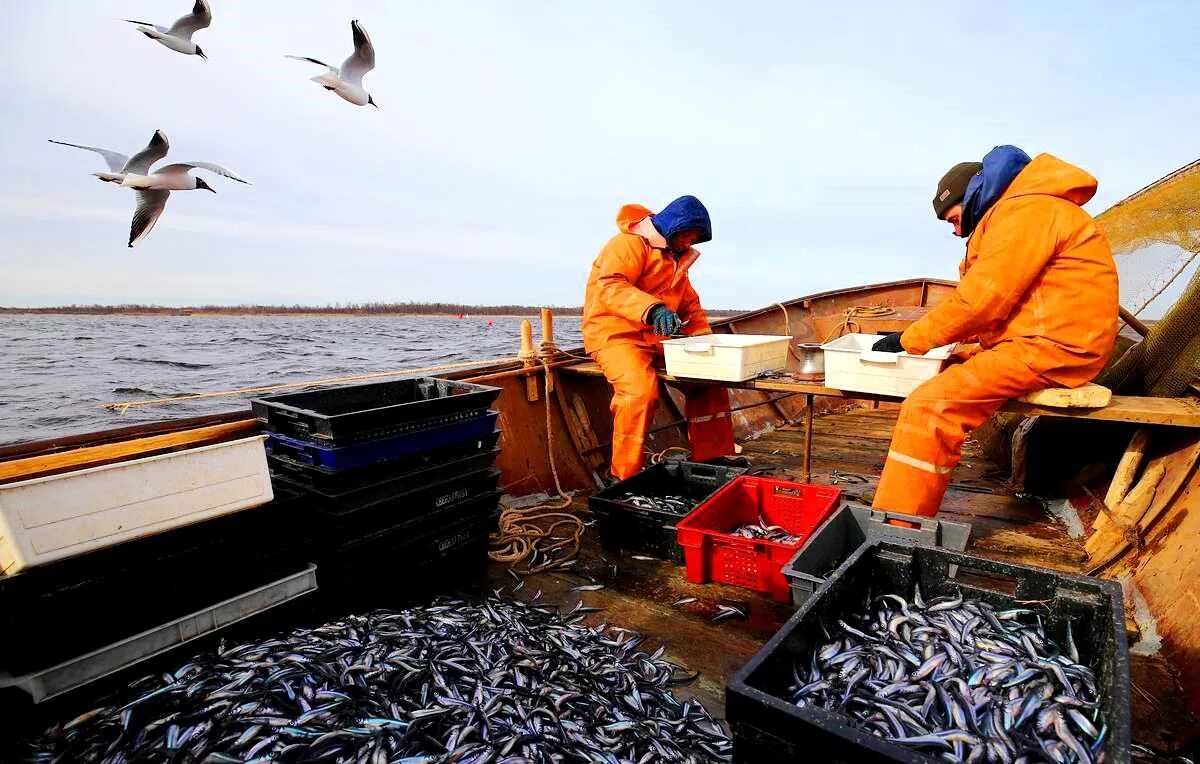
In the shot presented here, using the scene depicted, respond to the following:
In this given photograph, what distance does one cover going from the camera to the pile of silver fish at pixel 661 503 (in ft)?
14.6

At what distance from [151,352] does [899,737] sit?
44261 mm

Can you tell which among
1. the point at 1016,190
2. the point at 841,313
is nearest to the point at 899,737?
the point at 1016,190

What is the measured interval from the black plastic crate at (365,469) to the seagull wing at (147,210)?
9.13ft

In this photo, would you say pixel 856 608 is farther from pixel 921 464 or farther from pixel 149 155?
pixel 149 155

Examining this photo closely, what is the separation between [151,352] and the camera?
36.0 m

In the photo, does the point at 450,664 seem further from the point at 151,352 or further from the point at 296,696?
the point at 151,352

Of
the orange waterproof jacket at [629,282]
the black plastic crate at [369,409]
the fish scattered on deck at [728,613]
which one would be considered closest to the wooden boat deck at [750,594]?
the fish scattered on deck at [728,613]

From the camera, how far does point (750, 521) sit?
15.2ft

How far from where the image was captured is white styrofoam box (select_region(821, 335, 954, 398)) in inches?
172

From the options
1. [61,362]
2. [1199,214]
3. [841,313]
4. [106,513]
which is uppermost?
[1199,214]

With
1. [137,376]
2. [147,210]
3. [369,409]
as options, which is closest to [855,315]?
[369,409]

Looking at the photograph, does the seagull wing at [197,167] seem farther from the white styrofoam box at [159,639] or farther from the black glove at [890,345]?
the black glove at [890,345]

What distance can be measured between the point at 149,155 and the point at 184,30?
1.10m

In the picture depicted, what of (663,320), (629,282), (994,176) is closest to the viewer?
(994,176)
